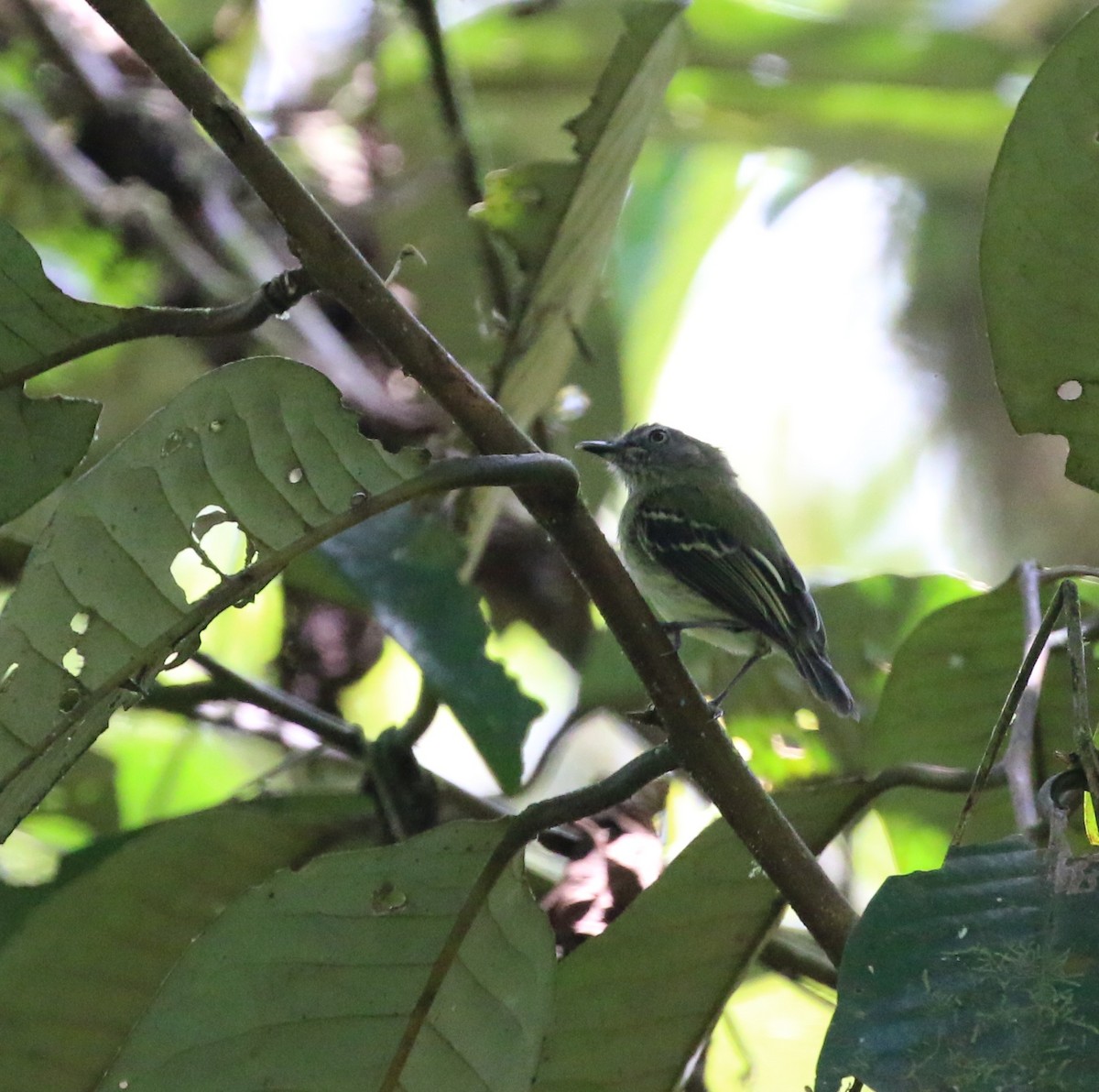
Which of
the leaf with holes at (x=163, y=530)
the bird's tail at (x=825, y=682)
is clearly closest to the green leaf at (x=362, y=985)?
the leaf with holes at (x=163, y=530)

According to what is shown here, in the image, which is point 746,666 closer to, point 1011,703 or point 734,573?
point 734,573

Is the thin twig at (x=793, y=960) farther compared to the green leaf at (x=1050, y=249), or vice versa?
the thin twig at (x=793, y=960)

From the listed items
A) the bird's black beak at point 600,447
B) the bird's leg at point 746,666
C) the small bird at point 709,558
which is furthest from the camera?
the bird's black beak at point 600,447

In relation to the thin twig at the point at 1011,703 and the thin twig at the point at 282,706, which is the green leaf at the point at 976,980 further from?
the thin twig at the point at 282,706

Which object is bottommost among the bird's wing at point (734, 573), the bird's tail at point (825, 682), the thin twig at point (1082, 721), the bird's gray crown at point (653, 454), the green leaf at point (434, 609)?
the thin twig at point (1082, 721)

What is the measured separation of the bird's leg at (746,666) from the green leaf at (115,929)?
2.29ft

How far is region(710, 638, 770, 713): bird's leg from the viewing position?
2.26 m

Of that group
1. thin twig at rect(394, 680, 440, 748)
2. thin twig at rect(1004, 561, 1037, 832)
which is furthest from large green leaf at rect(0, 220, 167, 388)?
thin twig at rect(1004, 561, 1037, 832)

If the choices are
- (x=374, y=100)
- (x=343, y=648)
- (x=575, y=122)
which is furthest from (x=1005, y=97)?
(x=343, y=648)

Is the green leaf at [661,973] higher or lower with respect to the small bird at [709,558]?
lower

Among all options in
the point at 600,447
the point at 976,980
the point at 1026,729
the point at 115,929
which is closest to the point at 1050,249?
the point at 1026,729

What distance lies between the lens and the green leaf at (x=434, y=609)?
6.09 feet

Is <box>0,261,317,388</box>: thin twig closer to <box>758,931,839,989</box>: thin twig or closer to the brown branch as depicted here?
the brown branch

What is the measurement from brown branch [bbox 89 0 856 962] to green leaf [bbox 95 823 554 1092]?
25 cm
